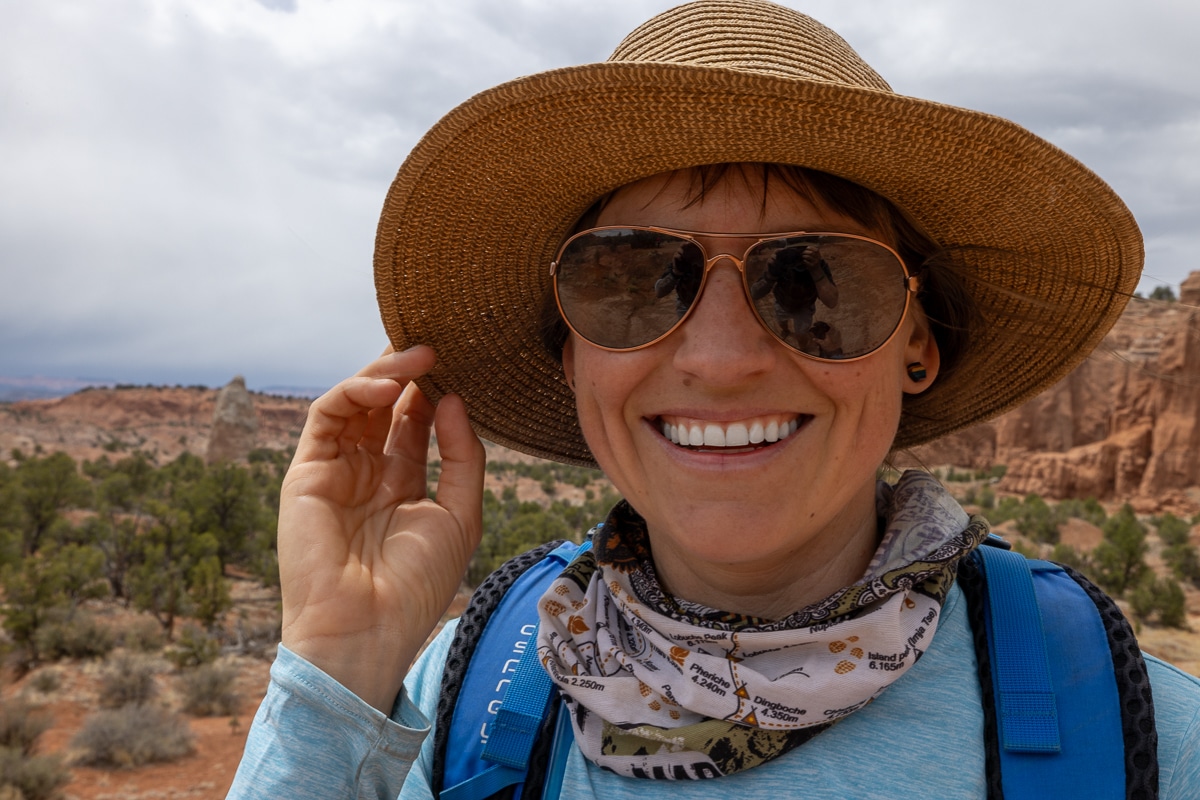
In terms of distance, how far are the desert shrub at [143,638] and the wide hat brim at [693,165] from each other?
10386mm

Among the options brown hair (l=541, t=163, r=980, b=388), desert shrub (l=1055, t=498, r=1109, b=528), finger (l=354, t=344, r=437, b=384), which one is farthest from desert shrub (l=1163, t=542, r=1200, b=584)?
finger (l=354, t=344, r=437, b=384)

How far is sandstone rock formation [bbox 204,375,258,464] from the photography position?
1538 inches

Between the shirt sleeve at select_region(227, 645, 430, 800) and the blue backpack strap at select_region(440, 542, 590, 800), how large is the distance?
0.11 meters

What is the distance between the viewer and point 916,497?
5.28 feet

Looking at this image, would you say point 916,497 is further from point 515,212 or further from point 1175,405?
point 1175,405

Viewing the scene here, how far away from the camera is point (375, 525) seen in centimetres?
173

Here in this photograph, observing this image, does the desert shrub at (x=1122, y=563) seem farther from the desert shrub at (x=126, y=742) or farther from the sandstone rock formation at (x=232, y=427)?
the sandstone rock formation at (x=232, y=427)

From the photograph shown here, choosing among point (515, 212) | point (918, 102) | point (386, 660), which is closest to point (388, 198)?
point (515, 212)

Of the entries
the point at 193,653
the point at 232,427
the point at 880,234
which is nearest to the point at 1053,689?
the point at 880,234

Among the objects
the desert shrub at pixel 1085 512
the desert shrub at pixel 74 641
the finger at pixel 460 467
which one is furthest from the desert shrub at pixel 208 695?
the desert shrub at pixel 1085 512

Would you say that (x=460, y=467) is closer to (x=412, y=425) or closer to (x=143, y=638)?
(x=412, y=425)

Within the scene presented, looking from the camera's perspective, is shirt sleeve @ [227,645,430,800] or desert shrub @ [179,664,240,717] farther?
desert shrub @ [179,664,240,717]

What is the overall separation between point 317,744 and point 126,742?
769cm

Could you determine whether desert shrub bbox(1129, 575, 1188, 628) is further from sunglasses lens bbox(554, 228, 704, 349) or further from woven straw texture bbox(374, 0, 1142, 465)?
sunglasses lens bbox(554, 228, 704, 349)
